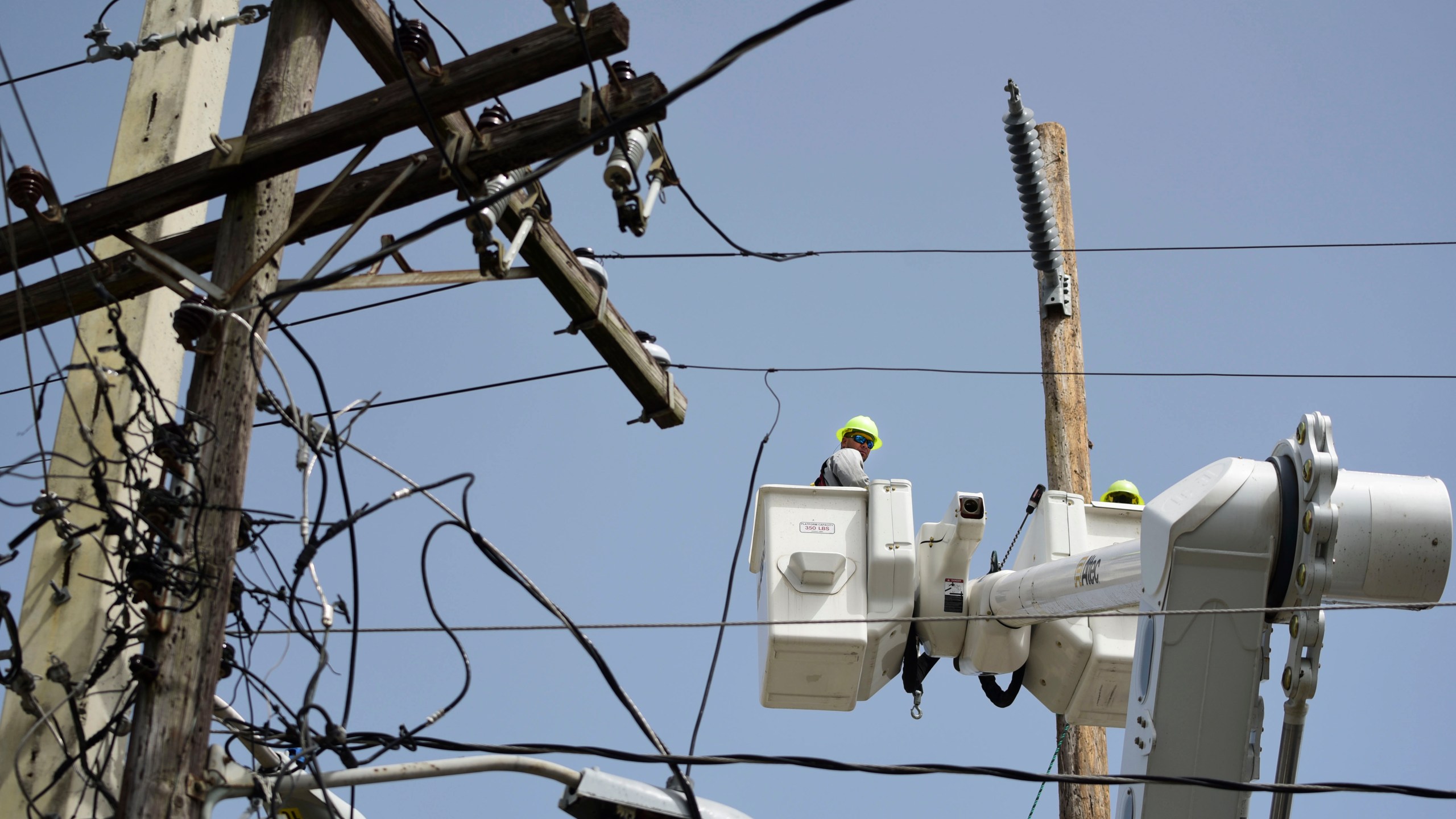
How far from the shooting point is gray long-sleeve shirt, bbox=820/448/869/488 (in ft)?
28.2

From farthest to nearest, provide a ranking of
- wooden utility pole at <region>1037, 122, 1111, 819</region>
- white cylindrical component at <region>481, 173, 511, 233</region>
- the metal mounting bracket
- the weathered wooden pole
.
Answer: the metal mounting bracket → the weathered wooden pole → wooden utility pole at <region>1037, 122, 1111, 819</region> → white cylindrical component at <region>481, 173, 511, 233</region>

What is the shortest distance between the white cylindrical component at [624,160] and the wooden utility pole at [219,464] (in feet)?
4.32

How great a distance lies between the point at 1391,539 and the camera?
4254 mm

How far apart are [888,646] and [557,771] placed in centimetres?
278

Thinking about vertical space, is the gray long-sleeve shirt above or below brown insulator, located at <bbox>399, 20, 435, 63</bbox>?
below

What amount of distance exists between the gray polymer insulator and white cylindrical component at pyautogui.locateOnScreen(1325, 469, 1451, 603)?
6.00m

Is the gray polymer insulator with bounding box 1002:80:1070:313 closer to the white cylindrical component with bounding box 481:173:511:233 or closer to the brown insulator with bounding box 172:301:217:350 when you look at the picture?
the white cylindrical component with bounding box 481:173:511:233

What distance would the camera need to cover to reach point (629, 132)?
5250 millimetres

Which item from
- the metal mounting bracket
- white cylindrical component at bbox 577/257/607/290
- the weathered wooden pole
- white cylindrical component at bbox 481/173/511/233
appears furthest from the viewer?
the metal mounting bracket

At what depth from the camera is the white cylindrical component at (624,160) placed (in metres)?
5.15

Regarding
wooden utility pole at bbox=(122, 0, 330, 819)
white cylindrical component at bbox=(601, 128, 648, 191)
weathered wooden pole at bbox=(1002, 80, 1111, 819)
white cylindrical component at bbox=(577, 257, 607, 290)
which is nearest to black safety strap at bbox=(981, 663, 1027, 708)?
weathered wooden pole at bbox=(1002, 80, 1111, 819)

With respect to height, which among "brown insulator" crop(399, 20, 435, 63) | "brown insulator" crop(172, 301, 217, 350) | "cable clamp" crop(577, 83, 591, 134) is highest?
"brown insulator" crop(399, 20, 435, 63)

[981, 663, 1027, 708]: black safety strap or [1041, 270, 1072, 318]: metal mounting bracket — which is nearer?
[981, 663, 1027, 708]: black safety strap

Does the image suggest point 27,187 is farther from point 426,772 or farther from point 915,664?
point 915,664
